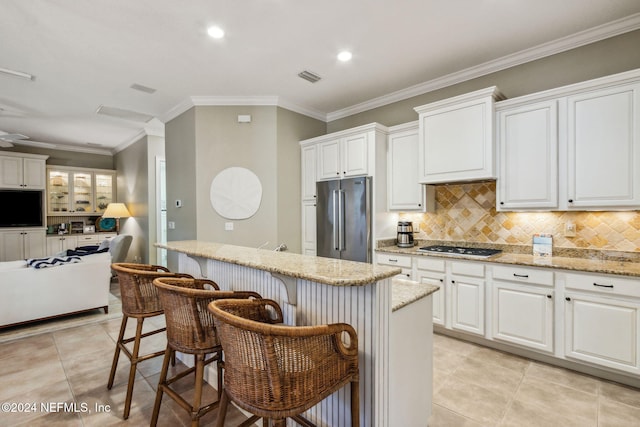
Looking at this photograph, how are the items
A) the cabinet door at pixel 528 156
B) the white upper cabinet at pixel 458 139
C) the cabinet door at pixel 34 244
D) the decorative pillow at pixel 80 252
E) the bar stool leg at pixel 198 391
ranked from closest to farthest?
the bar stool leg at pixel 198 391
the cabinet door at pixel 528 156
the white upper cabinet at pixel 458 139
the decorative pillow at pixel 80 252
the cabinet door at pixel 34 244

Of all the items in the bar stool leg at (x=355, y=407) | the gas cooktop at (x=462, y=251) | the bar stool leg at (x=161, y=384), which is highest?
the gas cooktop at (x=462, y=251)

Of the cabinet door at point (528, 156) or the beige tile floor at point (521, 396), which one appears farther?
the cabinet door at point (528, 156)

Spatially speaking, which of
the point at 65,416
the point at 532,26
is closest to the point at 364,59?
the point at 532,26

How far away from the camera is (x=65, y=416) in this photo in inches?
77.3

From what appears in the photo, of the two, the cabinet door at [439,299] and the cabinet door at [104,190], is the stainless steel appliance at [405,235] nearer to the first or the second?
the cabinet door at [439,299]

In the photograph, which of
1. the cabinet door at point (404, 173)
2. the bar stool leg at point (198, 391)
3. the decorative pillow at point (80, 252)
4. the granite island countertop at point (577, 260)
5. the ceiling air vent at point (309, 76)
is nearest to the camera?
the bar stool leg at point (198, 391)

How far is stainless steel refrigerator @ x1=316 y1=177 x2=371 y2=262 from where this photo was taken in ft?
11.8

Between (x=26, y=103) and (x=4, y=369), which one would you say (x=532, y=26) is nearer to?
Result: (x=4, y=369)

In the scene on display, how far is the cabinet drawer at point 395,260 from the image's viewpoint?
132 inches

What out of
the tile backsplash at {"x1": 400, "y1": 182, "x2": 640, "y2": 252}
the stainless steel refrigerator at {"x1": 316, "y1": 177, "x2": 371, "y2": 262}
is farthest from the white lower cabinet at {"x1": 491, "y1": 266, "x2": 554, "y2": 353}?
the stainless steel refrigerator at {"x1": 316, "y1": 177, "x2": 371, "y2": 262}

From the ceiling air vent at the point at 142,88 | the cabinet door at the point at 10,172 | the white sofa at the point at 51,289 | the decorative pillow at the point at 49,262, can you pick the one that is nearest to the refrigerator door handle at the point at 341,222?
the ceiling air vent at the point at 142,88

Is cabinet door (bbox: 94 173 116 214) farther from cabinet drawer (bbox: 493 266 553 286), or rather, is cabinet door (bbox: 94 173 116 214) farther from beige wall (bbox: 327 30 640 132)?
cabinet drawer (bbox: 493 266 553 286)

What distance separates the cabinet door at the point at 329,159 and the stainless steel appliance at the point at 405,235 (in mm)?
1039

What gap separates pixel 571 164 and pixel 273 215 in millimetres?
3228
